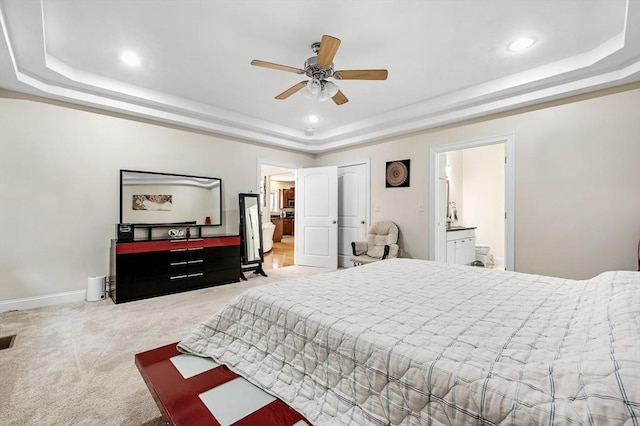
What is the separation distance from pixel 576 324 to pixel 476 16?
7.51 ft

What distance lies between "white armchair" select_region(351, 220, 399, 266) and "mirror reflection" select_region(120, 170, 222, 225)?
90.1 inches

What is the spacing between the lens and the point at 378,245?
4.65m

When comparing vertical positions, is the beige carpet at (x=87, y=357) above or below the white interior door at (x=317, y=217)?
below

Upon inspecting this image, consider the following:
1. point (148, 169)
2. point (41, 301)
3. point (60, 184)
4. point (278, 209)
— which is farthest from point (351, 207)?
point (278, 209)

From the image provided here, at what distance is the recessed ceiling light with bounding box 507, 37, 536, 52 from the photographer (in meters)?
2.56

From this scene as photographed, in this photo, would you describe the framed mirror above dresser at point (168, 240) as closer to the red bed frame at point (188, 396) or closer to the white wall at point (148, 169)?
the white wall at point (148, 169)

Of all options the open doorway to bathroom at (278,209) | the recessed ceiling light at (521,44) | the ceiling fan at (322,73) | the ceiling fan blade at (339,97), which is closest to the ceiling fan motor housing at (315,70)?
the ceiling fan at (322,73)

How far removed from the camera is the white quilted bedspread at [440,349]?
0.71 metres

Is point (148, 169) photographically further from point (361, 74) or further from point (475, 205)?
point (475, 205)

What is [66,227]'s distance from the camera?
3426 mm

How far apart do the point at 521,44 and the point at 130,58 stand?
12.3 ft

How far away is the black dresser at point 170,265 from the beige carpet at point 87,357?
0.63 feet

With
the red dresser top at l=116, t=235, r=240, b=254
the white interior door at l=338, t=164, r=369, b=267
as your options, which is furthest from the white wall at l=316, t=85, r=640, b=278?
the red dresser top at l=116, t=235, r=240, b=254

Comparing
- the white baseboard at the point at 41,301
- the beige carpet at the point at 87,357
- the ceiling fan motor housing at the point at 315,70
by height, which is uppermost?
the ceiling fan motor housing at the point at 315,70
